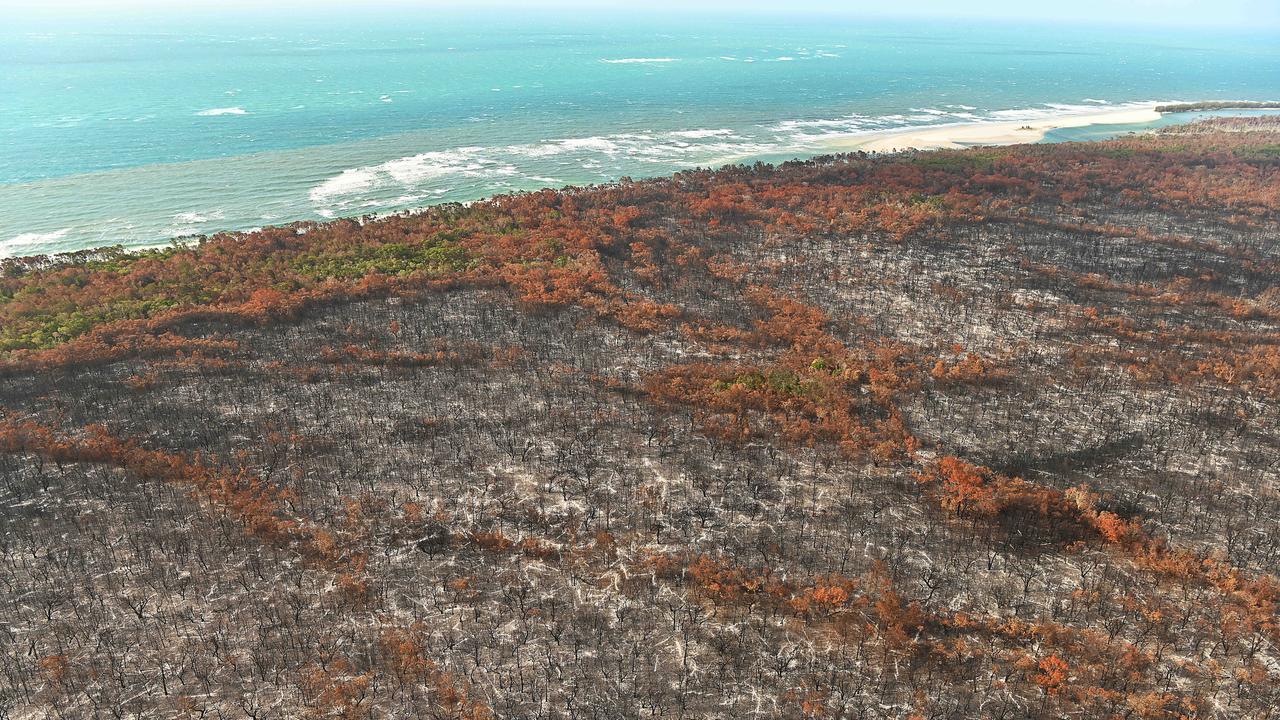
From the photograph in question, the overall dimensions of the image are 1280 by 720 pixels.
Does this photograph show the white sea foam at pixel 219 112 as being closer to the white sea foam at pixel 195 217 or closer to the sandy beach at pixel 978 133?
the white sea foam at pixel 195 217

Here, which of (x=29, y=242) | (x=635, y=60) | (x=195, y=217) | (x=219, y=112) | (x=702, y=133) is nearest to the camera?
(x=29, y=242)

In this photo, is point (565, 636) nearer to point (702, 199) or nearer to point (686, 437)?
point (686, 437)

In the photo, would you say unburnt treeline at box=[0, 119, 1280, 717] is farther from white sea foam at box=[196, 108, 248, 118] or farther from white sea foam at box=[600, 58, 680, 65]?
white sea foam at box=[600, 58, 680, 65]

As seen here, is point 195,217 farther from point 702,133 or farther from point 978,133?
point 978,133

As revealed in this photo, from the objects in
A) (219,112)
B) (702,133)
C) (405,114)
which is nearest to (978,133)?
(702,133)

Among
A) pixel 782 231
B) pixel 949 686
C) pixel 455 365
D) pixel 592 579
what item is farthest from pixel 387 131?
pixel 949 686

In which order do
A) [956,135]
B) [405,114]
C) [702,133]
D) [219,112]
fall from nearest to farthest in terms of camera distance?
[702,133]
[956,135]
[219,112]
[405,114]
